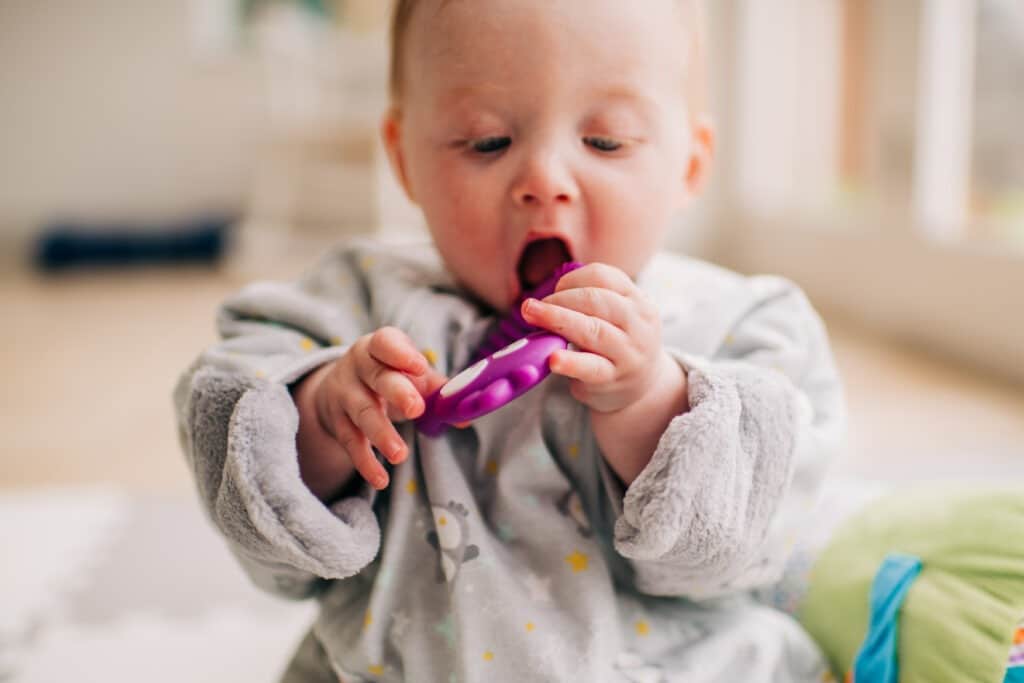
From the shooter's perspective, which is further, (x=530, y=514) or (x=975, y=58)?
(x=975, y=58)

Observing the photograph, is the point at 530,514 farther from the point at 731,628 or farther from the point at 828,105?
the point at 828,105

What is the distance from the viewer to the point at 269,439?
490 millimetres

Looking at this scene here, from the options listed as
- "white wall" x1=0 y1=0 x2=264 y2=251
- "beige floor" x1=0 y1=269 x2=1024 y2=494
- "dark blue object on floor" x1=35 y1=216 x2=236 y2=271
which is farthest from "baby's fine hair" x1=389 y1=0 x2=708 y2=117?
"white wall" x1=0 y1=0 x2=264 y2=251

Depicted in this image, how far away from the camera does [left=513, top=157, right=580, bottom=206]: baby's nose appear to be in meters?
0.52

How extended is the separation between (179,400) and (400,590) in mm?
175

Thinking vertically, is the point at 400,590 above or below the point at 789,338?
below

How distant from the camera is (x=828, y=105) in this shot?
8.73ft

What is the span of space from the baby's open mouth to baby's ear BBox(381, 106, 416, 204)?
0.40ft

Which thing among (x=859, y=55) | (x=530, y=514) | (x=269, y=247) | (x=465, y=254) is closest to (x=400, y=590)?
Result: (x=530, y=514)

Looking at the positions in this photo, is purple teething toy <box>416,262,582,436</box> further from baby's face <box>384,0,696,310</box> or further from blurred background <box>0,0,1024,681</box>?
blurred background <box>0,0,1024,681</box>

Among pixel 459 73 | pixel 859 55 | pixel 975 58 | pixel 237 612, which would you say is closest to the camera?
pixel 459 73

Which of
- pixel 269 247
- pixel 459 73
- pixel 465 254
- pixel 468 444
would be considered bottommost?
pixel 269 247

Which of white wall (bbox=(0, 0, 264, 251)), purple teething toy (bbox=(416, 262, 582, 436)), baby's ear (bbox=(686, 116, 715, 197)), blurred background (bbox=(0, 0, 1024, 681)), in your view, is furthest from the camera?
white wall (bbox=(0, 0, 264, 251))

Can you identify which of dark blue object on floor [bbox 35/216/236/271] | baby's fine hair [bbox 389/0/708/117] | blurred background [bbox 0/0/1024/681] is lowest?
dark blue object on floor [bbox 35/216/236/271]
